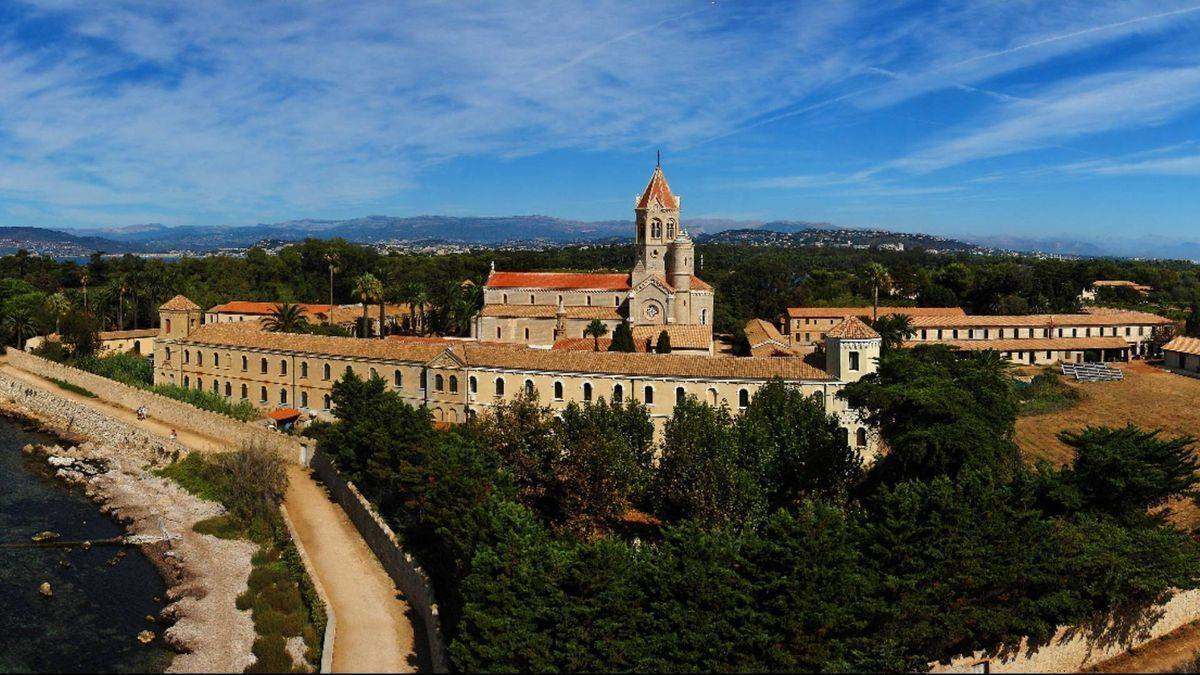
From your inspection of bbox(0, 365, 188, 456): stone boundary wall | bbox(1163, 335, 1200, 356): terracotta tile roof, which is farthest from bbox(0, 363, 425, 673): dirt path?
bbox(1163, 335, 1200, 356): terracotta tile roof

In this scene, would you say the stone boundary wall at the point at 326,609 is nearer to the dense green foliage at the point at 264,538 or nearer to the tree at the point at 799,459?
the dense green foliage at the point at 264,538

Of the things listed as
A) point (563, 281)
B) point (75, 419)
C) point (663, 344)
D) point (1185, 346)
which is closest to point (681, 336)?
point (663, 344)

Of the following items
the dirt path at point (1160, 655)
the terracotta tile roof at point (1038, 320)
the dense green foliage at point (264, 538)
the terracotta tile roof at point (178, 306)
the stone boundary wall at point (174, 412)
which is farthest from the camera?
the terracotta tile roof at point (1038, 320)

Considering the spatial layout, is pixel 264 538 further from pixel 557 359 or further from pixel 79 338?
pixel 79 338

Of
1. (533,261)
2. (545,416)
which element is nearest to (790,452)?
(545,416)

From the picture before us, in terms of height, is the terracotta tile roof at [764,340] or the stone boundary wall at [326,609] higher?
the terracotta tile roof at [764,340]

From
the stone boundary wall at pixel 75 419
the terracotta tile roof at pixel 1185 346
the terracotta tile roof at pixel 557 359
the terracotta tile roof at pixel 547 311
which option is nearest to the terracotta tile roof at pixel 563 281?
the terracotta tile roof at pixel 547 311

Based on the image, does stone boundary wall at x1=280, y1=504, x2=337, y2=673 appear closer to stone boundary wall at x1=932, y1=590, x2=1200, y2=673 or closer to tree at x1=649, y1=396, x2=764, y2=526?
tree at x1=649, y1=396, x2=764, y2=526
